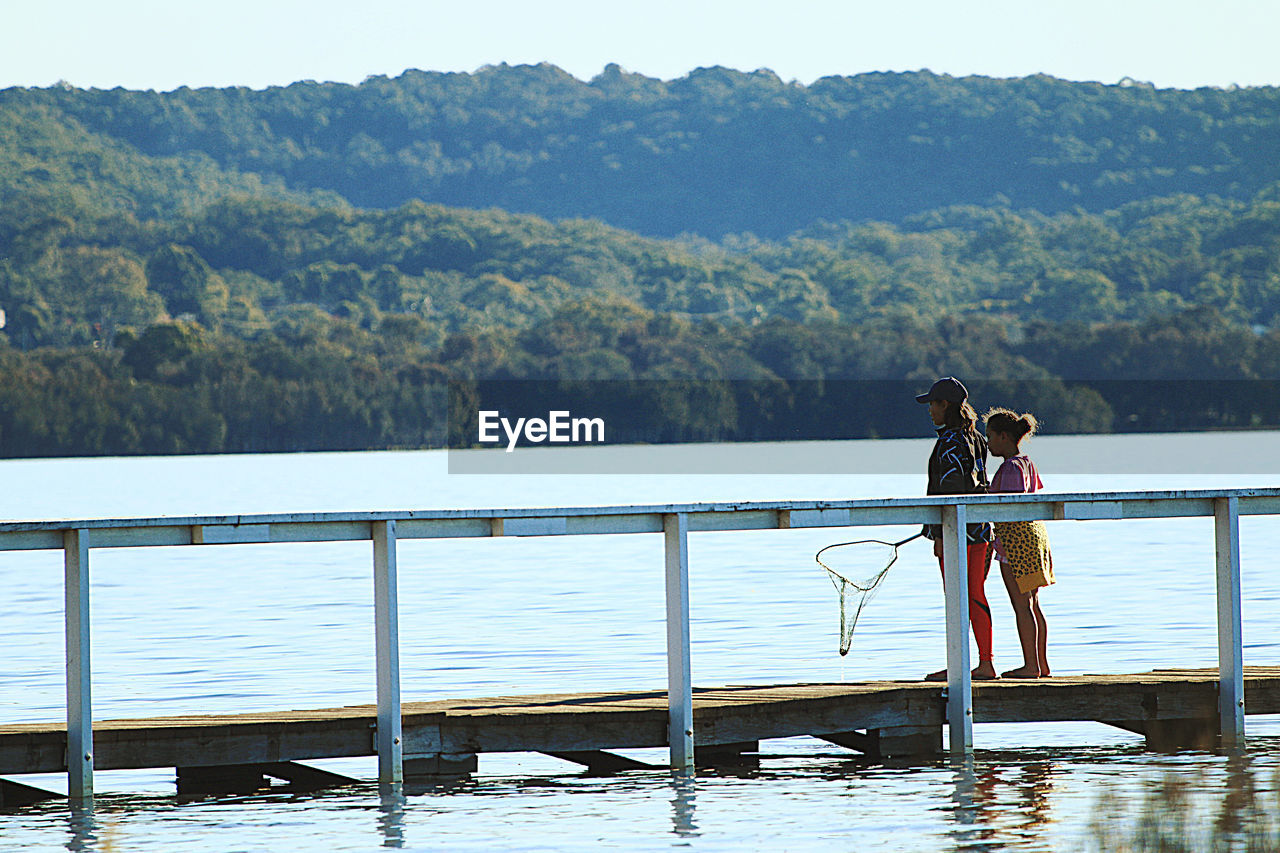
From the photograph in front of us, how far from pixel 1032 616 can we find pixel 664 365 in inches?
5040

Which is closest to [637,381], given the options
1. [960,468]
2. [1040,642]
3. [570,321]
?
[570,321]

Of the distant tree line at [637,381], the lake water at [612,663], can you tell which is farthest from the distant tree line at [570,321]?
the lake water at [612,663]

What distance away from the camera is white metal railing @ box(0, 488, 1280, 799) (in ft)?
30.9

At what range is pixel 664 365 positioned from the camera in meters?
139

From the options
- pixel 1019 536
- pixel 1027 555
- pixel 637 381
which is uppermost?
pixel 637 381

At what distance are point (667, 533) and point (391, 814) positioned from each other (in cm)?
192

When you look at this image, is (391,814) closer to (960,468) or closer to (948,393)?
(960,468)

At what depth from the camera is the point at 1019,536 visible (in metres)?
10.7

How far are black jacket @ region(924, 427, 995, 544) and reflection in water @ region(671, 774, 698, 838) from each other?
182cm

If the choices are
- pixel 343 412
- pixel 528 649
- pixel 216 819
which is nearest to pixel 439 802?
pixel 216 819

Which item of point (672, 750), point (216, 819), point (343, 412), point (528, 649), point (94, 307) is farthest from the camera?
point (94, 307)

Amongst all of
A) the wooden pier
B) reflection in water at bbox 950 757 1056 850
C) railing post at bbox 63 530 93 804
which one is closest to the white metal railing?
railing post at bbox 63 530 93 804

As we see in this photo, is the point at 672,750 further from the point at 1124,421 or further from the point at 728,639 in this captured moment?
the point at 1124,421

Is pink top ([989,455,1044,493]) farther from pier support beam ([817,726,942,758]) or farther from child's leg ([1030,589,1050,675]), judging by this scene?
pier support beam ([817,726,942,758])
